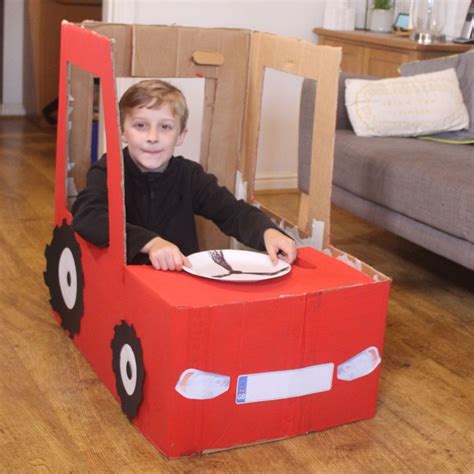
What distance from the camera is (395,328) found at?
2312 millimetres

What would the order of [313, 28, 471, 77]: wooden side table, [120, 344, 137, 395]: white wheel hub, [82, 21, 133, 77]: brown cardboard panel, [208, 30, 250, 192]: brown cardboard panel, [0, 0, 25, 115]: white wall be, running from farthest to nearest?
[0, 0, 25, 115]: white wall
[313, 28, 471, 77]: wooden side table
[208, 30, 250, 192]: brown cardboard panel
[82, 21, 133, 77]: brown cardboard panel
[120, 344, 137, 395]: white wheel hub

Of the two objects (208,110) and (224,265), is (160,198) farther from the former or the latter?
(208,110)

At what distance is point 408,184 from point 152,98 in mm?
880

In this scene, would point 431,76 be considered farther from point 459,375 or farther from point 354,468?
point 354,468

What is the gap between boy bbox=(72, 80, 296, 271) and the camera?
184 cm

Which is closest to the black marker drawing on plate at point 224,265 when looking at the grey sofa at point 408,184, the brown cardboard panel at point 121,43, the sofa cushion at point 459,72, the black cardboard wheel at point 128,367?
the black cardboard wheel at point 128,367

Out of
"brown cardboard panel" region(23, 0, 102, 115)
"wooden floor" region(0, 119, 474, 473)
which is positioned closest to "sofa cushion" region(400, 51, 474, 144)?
"wooden floor" region(0, 119, 474, 473)

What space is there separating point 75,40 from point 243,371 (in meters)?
0.82

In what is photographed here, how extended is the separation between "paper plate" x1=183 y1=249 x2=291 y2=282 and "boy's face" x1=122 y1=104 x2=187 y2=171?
25 cm

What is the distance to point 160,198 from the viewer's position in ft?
6.69

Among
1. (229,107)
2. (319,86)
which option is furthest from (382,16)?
(319,86)

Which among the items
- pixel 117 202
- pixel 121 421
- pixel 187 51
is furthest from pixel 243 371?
pixel 187 51

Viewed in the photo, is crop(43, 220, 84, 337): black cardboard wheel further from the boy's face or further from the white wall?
the white wall

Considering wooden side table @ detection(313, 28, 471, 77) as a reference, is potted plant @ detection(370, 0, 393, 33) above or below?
above
